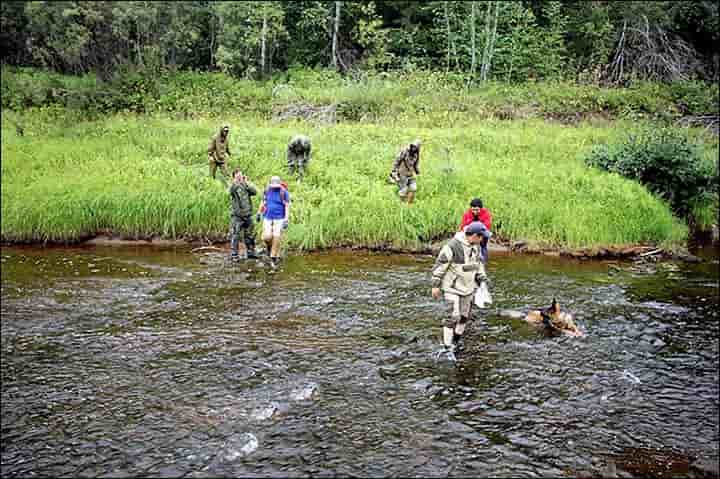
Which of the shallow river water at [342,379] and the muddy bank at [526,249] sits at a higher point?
the muddy bank at [526,249]

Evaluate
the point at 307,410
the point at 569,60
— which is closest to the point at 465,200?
the point at 307,410

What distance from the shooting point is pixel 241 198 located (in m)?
13.7

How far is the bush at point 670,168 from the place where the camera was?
715 inches

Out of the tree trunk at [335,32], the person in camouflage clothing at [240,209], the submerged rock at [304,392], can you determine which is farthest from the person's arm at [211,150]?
the tree trunk at [335,32]

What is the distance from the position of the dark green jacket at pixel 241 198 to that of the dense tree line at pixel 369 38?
1924 cm

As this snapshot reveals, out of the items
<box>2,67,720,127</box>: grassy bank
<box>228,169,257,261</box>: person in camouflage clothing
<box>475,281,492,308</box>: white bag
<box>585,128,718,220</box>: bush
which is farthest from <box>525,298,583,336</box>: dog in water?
<box>2,67,720,127</box>: grassy bank

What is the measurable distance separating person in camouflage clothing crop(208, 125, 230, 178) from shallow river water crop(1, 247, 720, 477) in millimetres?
5342

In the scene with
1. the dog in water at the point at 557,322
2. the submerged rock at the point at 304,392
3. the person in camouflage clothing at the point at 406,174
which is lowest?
the submerged rock at the point at 304,392

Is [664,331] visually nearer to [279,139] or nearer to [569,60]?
[279,139]

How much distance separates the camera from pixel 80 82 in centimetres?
2842

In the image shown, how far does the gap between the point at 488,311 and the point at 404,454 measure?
16.6 ft

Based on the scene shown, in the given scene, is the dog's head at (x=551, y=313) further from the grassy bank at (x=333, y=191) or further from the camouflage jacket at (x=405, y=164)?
the camouflage jacket at (x=405, y=164)

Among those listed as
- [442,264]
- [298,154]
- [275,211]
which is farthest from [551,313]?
[298,154]

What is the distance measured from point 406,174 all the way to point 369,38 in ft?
59.6
